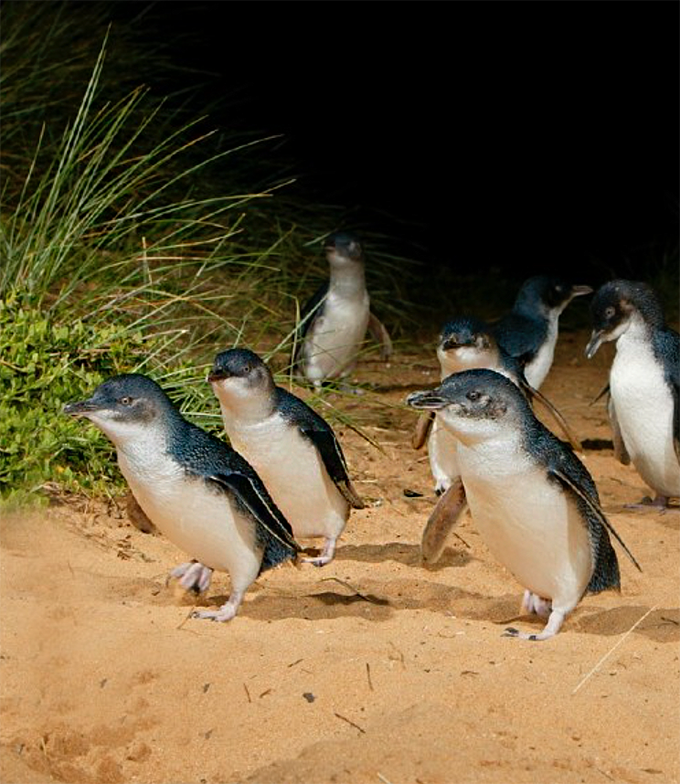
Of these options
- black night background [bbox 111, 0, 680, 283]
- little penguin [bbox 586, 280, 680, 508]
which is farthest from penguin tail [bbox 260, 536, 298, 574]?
black night background [bbox 111, 0, 680, 283]

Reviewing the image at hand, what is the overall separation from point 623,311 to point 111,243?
7.23 ft

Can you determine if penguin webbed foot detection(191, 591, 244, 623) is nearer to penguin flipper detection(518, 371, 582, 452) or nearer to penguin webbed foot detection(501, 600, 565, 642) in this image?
penguin webbed foot detection(501, 600, 565, 642)

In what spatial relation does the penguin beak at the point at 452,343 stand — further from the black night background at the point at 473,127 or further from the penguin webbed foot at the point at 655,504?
the black night background at the point at 473,127

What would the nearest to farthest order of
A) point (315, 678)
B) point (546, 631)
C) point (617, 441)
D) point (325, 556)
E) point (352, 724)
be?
point (352, 724), point (315, 678), point (546, 631), point (325, 556), point (617, 441)

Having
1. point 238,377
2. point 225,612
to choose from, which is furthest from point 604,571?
point 238,377

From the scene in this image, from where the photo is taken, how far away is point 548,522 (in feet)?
15.0

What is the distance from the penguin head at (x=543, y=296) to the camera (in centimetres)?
802

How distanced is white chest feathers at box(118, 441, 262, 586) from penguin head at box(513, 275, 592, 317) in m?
3.64

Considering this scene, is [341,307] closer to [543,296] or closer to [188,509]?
[543,296]

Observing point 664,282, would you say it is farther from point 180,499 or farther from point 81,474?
point 180,499

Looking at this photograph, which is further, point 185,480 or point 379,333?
point 379,333

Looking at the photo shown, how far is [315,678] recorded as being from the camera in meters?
4.15

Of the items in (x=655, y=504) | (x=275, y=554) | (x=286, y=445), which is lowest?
(x=655, y=504)

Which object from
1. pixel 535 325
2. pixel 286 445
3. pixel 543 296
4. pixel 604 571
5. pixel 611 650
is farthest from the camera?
pixel 543 296
